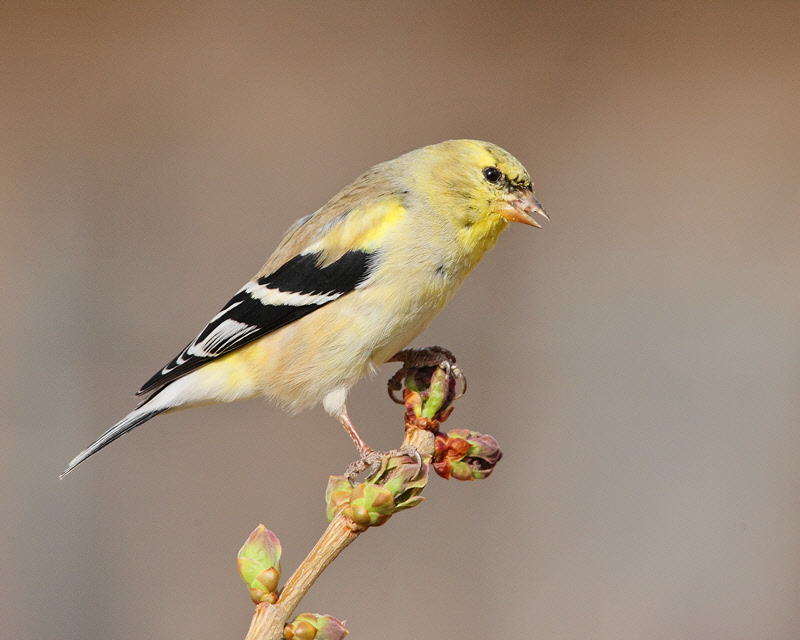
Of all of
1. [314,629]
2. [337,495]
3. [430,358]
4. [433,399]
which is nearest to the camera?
[314,629]

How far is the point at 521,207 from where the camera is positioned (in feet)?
5.23

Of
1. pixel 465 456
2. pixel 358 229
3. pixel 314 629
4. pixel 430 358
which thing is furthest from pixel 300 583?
pixel 358 229

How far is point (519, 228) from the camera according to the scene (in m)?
3.20

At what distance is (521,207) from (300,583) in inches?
39.6

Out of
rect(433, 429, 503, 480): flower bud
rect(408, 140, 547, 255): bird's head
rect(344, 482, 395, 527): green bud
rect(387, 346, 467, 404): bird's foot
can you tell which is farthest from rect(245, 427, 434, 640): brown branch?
rect(408, 140, 547, 255): bird's head

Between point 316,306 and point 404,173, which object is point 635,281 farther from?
point 316,306

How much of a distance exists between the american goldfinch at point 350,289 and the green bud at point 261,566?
70cm

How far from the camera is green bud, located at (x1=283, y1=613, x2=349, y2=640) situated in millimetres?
752

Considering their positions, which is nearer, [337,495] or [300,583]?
[300,583]

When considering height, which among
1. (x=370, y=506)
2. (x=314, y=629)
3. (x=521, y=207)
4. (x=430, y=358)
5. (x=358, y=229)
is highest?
(x=521, y=207)

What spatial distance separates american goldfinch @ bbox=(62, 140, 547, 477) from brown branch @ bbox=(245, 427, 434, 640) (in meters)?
0.69

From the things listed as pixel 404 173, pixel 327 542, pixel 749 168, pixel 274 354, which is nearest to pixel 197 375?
pixel 274 354

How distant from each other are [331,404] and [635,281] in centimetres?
199

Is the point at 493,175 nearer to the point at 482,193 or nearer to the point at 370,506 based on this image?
the point at 482,193
